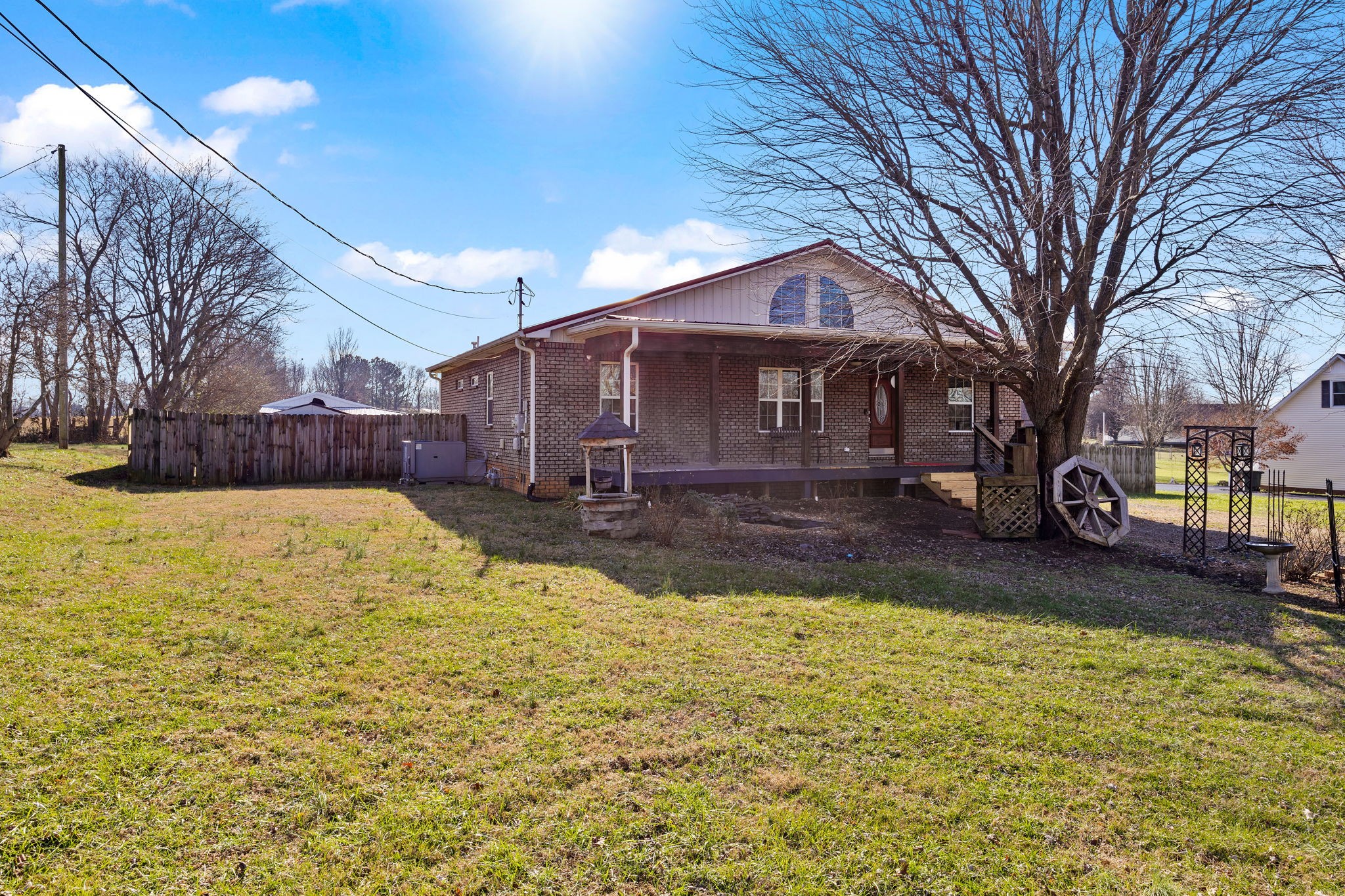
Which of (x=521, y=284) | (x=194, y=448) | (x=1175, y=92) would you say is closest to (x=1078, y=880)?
(x=1175, y=92)

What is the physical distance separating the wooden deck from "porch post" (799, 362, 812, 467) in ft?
1.19

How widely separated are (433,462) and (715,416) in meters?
8.12

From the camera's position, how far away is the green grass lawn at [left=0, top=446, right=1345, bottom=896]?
9.43ft

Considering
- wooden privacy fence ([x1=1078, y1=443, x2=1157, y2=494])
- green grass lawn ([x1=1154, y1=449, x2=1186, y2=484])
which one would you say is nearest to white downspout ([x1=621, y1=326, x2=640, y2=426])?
wooden privacy fence ([x1=1078, y1=443, x2=1157, y2=494])

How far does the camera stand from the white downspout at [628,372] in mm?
12523

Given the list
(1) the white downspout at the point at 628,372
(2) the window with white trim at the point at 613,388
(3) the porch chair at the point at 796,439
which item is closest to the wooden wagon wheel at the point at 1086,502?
(3) the porch chair at the point at 796,439

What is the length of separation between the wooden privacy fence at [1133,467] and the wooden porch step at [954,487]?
35.8 feet

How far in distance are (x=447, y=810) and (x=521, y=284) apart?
21.0 meters

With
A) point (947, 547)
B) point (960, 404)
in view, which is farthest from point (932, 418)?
point (947, 547)

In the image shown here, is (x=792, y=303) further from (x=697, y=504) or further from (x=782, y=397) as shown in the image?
(x=697, y=504)

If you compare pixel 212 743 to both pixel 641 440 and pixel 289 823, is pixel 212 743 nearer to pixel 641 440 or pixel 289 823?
pixel 289 823

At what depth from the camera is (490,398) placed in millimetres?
17781

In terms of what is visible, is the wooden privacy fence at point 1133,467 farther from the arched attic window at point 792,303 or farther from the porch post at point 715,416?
the porch post at point 715,416

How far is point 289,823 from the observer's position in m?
3.05
